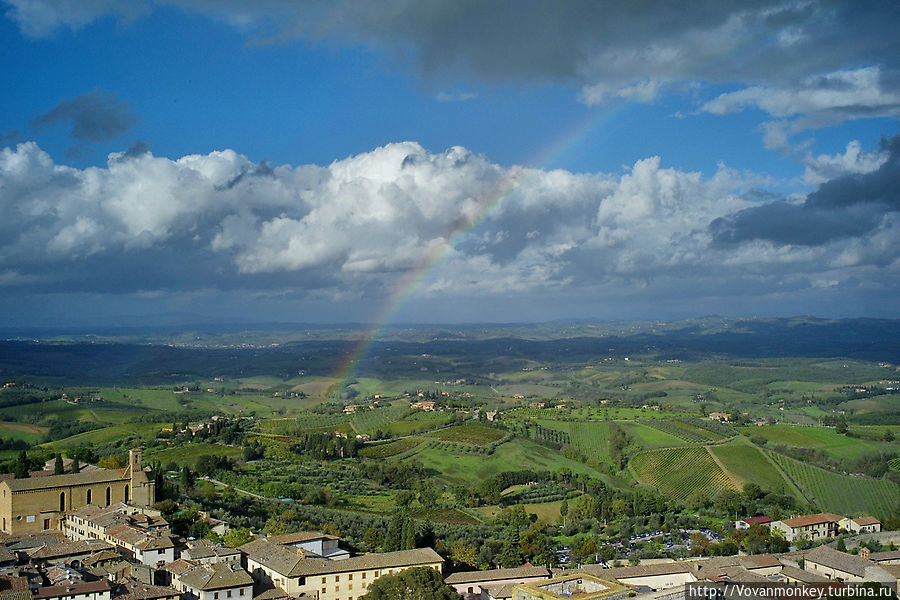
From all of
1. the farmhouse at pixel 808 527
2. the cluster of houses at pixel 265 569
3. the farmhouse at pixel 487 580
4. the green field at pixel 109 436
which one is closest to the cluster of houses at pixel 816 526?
the farmhouse at pixel 808 527

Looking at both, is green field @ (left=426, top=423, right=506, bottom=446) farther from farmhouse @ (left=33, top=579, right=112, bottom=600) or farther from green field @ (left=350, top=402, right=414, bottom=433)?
farmhouse @ (left=33, top=579, right=112, bottom=600)

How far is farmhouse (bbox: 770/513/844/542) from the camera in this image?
39.6 metres

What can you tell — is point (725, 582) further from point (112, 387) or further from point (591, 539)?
point (112, 387)

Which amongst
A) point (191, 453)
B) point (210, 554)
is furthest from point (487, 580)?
point (191, 453)

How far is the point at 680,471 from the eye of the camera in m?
55.8

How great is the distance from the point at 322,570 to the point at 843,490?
3824 centimetres

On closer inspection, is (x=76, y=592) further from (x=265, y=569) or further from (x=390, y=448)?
(x=390, y=448)

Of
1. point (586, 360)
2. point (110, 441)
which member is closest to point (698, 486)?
point (110, 441)

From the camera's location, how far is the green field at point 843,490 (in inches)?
1866

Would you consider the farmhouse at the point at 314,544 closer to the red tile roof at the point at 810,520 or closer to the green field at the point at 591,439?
the red tile roof at the point at 810,520

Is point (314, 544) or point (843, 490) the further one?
point (843, 490)

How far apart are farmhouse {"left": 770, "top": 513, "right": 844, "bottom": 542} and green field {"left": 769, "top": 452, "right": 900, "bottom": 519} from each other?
626 cm

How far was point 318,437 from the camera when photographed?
5975 cm

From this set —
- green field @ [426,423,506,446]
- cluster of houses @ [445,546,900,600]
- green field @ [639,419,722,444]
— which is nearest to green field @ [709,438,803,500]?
green field @ [639,419,722,444]
